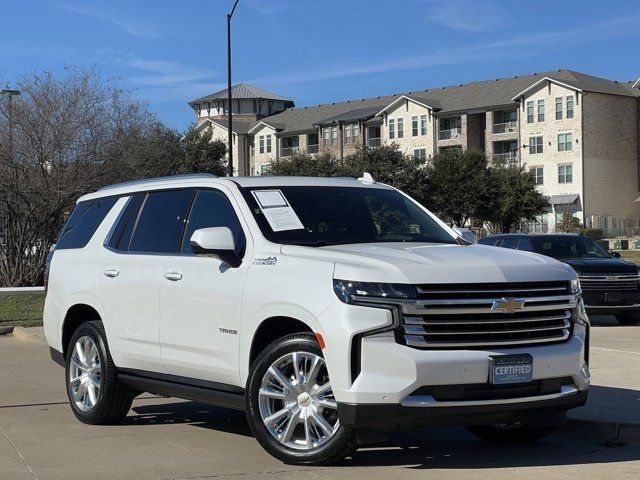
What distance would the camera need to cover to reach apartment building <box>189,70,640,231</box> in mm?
81625

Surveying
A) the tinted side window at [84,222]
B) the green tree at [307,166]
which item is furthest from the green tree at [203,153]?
the tinted side window at [84,222]

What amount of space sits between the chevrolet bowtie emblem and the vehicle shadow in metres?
1.21

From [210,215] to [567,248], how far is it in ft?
43.5

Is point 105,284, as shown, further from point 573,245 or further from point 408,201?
point 573,245

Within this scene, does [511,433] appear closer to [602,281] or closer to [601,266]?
[602,281]

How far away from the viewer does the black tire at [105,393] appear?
8406mm

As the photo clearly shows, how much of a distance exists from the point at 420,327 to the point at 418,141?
8679 centimetres

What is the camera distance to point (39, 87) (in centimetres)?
2994

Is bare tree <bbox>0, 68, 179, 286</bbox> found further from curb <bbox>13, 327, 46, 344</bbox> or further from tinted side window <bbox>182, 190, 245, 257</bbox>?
tinted side window <bbox>182, 190, 245, 257</bbox>

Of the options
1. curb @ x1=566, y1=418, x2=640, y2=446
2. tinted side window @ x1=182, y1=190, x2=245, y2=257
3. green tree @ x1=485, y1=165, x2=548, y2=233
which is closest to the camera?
tinted side window @ x1=182, y1=190, x2=245, y2=257

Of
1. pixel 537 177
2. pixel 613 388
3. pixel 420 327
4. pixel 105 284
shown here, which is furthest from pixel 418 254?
pixel 537 177

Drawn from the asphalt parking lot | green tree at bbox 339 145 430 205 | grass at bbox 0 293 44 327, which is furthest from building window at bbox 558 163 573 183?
the asphalt parking lot

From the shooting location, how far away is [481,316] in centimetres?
634

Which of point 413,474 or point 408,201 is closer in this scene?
point 413,474
